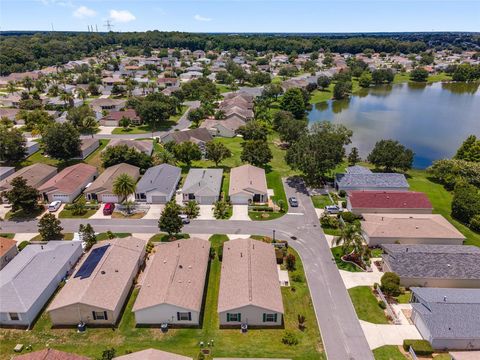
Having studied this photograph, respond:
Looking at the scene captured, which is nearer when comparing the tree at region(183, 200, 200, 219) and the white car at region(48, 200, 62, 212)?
the tree at region(183, 200, 200, 219)

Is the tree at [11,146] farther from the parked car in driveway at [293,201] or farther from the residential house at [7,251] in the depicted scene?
the parked car in driveway at [293,201]

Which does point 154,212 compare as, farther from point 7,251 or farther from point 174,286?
point 174,286

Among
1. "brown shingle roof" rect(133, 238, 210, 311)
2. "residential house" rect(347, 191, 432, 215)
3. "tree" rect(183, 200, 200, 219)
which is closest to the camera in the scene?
"brown shingle roof" rect(133, 238, 210, 311)

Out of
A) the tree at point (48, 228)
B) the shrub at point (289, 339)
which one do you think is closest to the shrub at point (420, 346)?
the shrub at point (289, 339)

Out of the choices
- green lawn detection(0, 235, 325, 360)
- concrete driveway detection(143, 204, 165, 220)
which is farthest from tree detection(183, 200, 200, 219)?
green lawn detection(0, 235, 325, 360)

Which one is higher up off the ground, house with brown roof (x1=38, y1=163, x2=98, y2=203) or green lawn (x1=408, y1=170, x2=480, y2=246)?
house with brown roof (x1=38, y1=163, x2=98, y2=203)

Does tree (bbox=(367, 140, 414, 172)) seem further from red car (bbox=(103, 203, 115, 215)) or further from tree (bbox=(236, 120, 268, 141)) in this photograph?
red car (bbox=(103, 203, 115, 215))

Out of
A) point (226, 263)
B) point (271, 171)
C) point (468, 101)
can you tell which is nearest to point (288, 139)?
point (271, 171)
